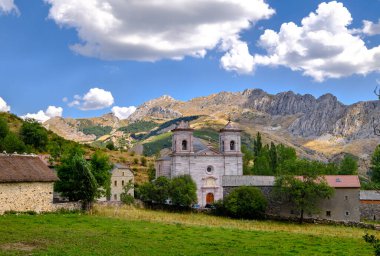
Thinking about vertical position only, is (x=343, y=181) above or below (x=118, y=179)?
below

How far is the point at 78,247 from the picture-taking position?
73.4 ft

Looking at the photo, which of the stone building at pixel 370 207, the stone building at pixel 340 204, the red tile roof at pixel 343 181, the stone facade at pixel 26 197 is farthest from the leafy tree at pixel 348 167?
the stone facade at pixel 26 197

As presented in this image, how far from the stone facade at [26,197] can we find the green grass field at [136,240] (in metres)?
2.20

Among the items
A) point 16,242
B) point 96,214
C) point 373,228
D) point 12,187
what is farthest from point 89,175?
point 373,228

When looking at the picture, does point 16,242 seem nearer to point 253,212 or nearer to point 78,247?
point 78,247

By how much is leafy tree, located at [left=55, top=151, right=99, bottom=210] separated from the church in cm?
2622

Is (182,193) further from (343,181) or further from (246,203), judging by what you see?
(343,181)

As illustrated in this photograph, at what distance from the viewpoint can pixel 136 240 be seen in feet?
85.7

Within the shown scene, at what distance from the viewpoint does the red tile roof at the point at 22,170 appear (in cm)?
3619

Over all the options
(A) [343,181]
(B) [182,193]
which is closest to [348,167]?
(A) [343,181]

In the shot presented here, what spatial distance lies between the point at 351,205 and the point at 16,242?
4327 centimetres

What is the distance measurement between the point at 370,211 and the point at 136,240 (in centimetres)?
4651

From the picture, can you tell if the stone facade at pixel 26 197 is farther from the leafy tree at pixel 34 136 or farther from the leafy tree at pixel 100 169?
the leafy tree at pixel 34 136

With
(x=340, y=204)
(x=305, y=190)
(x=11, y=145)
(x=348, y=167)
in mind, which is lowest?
(x=340, y=204)
